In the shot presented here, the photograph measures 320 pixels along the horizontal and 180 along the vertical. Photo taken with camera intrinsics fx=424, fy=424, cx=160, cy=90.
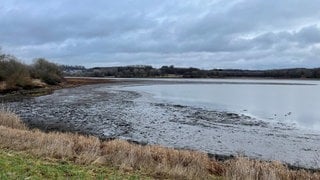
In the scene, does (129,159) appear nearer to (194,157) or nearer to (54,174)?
(194,157)

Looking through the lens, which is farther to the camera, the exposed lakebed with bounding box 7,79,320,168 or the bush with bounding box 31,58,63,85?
the bush with bounding box 31,58,63,85

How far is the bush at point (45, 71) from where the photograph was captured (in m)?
87.4

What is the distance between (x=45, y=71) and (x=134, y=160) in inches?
3120

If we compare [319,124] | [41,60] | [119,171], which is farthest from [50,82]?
[119,171]

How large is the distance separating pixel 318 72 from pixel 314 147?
12448 centimetres

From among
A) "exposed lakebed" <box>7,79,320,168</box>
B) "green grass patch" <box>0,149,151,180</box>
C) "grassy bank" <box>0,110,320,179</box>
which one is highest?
"green grass patch" <box>0,149,151,180</box>

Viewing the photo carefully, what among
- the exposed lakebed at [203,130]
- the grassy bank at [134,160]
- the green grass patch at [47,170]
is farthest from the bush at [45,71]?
the green grass patch at [47,170]

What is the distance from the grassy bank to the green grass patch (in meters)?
0.09

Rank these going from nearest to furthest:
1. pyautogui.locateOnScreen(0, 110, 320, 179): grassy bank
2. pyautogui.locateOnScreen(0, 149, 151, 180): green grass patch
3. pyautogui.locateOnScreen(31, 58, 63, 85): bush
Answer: pyautogui.locateOnScreen(0, 149, 151, 180): green grass patch, pyautogui.locateOnScreen(0, 110, 320, 179): grassy bank, pyautogui.locateOnScreen(31, 58, 63, 85): bush

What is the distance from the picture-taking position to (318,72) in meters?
138

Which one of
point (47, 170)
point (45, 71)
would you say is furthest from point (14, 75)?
point (47, 170)

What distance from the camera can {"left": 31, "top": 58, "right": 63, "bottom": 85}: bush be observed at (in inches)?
3439

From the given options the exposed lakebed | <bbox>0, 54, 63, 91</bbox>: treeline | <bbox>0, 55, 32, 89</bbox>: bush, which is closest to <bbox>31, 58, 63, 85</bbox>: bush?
<bbox>0, 54, 63, 91</bbox>: treeline

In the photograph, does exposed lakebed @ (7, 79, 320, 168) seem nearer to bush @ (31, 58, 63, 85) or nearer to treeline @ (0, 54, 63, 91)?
treeline @ (0, 54, 63, 91)
